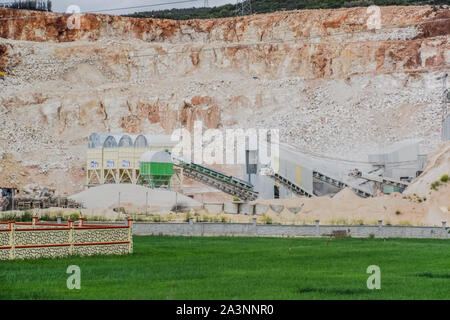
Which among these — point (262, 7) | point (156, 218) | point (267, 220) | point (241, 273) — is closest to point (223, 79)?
point (262, 7)

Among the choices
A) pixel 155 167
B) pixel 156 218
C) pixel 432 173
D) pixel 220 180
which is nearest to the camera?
pixel 156 218

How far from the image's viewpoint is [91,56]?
114m

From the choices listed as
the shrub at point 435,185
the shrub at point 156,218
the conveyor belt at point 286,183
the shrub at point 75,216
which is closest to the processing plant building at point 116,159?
the conveyor belt at point 286,183

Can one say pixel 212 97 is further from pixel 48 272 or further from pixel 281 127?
pixel 48 272

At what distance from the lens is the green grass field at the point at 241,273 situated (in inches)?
619

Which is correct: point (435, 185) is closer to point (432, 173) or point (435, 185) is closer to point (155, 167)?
point (432, 173)

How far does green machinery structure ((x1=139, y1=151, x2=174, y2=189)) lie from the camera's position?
64.9 metres

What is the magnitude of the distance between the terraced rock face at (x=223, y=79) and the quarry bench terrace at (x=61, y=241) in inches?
2180

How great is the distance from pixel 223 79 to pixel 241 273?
8731 cm

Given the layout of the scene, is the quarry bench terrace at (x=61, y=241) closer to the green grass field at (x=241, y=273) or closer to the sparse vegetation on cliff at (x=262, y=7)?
the green grass field at (x=241, y=273)

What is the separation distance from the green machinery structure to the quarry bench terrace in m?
38.7

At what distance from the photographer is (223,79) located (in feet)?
348

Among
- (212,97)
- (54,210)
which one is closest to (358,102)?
(212,97)

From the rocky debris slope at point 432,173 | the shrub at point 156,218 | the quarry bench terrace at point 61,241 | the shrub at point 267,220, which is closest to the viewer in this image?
the quarry bench terrace at point 61,241
